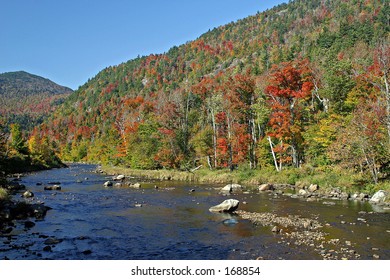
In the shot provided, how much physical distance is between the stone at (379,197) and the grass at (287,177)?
118 cm

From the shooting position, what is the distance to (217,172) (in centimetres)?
4806

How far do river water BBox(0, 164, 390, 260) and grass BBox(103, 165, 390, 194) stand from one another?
456 cm

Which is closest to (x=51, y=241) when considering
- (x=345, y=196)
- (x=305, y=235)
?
(x=305, y=235)

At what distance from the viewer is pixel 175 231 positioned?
18.5 m

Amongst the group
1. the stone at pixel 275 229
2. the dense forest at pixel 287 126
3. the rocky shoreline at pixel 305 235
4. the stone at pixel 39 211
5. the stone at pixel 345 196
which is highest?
the dense forest at pixel 287 126

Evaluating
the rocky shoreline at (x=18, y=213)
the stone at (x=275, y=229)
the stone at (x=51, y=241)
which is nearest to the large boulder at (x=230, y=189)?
the stone at (x=275, y=229)

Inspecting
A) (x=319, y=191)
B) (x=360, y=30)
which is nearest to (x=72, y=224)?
(x=319, y=191)

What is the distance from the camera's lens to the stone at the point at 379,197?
2611 centimetres

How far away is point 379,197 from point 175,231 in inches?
663

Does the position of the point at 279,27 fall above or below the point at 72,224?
above

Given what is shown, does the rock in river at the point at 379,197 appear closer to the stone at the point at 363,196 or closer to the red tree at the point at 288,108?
the stone at the point at 363,196

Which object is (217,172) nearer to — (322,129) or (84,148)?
(322,129)

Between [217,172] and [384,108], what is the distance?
74.7 ft

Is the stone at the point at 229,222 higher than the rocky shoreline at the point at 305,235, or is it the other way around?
the stone at the point at 229,222
